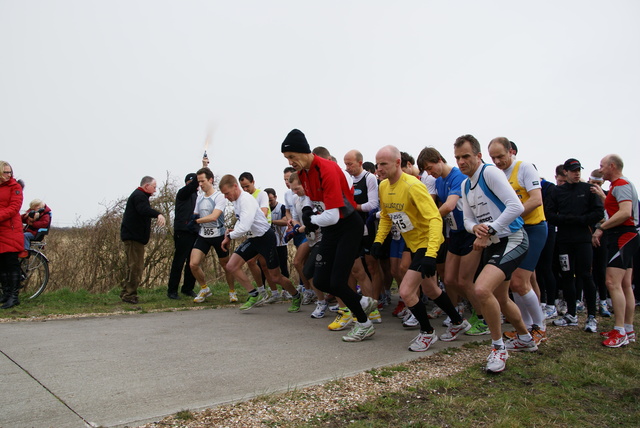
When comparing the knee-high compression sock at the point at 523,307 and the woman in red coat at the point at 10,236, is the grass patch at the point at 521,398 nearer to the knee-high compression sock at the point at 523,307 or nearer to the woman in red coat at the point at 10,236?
the knee-high compression sock at the point at 523,307

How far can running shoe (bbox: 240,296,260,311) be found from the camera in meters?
7.52

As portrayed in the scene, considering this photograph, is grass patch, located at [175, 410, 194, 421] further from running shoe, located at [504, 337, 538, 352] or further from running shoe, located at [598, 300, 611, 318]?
running shoe, located at [598, 300, 611, 318]

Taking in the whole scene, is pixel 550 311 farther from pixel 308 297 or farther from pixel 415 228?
pixel 308 297

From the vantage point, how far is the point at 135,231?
8617 millimetres

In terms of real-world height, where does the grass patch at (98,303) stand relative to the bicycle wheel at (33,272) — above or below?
below

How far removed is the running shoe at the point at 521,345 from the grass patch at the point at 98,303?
4690mm

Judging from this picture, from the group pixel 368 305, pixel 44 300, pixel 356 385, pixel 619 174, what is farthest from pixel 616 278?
pixel 44 300

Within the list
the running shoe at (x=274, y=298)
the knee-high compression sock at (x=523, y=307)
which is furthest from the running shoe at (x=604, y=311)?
the running shoe at (x=274, y=298)

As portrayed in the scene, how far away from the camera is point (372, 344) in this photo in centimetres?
535

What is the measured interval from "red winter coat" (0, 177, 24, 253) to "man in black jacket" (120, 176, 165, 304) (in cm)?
159

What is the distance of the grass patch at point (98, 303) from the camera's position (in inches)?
280

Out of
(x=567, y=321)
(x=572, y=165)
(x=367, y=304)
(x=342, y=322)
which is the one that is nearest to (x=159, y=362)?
(x=342, y=322)

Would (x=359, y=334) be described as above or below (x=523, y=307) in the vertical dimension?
below

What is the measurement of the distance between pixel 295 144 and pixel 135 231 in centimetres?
446
